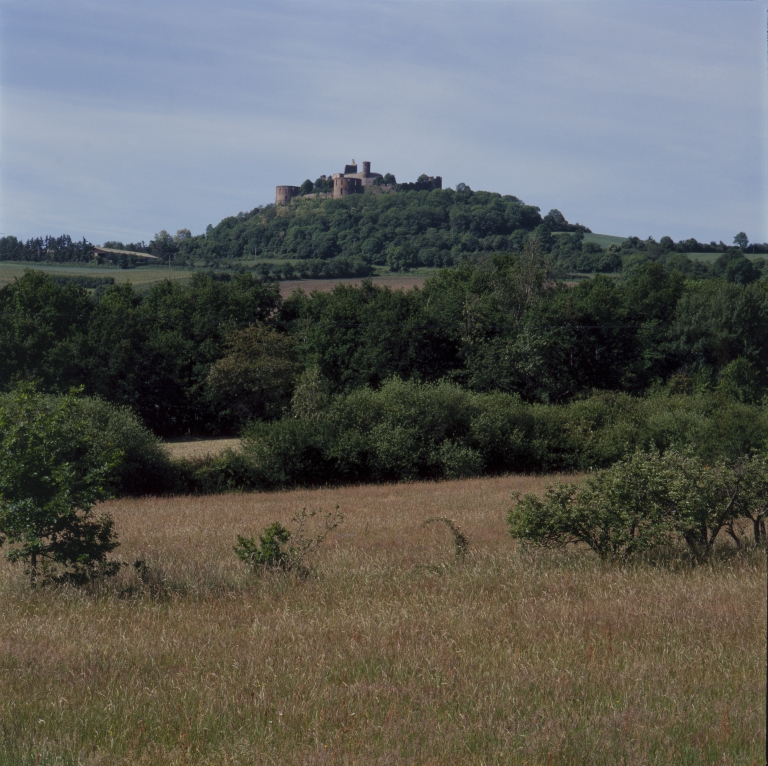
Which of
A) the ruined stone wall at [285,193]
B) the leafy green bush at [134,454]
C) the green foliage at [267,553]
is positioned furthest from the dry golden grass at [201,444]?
the ruined stone wall at [285,193]

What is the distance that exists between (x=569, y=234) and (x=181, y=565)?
99.7 metres

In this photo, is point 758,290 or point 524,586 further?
point 758,290

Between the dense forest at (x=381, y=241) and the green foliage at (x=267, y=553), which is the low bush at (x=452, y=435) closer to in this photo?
the green foliage at (x=267, y=553)

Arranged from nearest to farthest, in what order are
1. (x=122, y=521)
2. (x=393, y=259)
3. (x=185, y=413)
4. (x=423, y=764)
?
(x=423, y=764)
(x=122, y=521)
(x=185, y=413)
(x=393, y=259)

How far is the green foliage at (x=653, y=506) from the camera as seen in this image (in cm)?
923

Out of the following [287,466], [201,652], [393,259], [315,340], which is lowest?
[287,466]

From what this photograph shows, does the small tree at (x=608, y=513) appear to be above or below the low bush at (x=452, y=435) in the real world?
above

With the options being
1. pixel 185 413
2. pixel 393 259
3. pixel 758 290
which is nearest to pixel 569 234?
pixel 393 259

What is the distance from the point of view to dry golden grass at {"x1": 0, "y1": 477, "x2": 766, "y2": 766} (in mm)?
4414

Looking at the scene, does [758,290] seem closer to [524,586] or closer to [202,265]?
[524,586]

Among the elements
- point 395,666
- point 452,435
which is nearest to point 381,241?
point 452,435

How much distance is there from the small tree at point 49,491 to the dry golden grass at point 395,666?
1.59 ft

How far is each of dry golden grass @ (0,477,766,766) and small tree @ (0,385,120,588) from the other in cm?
49

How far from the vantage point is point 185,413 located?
184 ft
